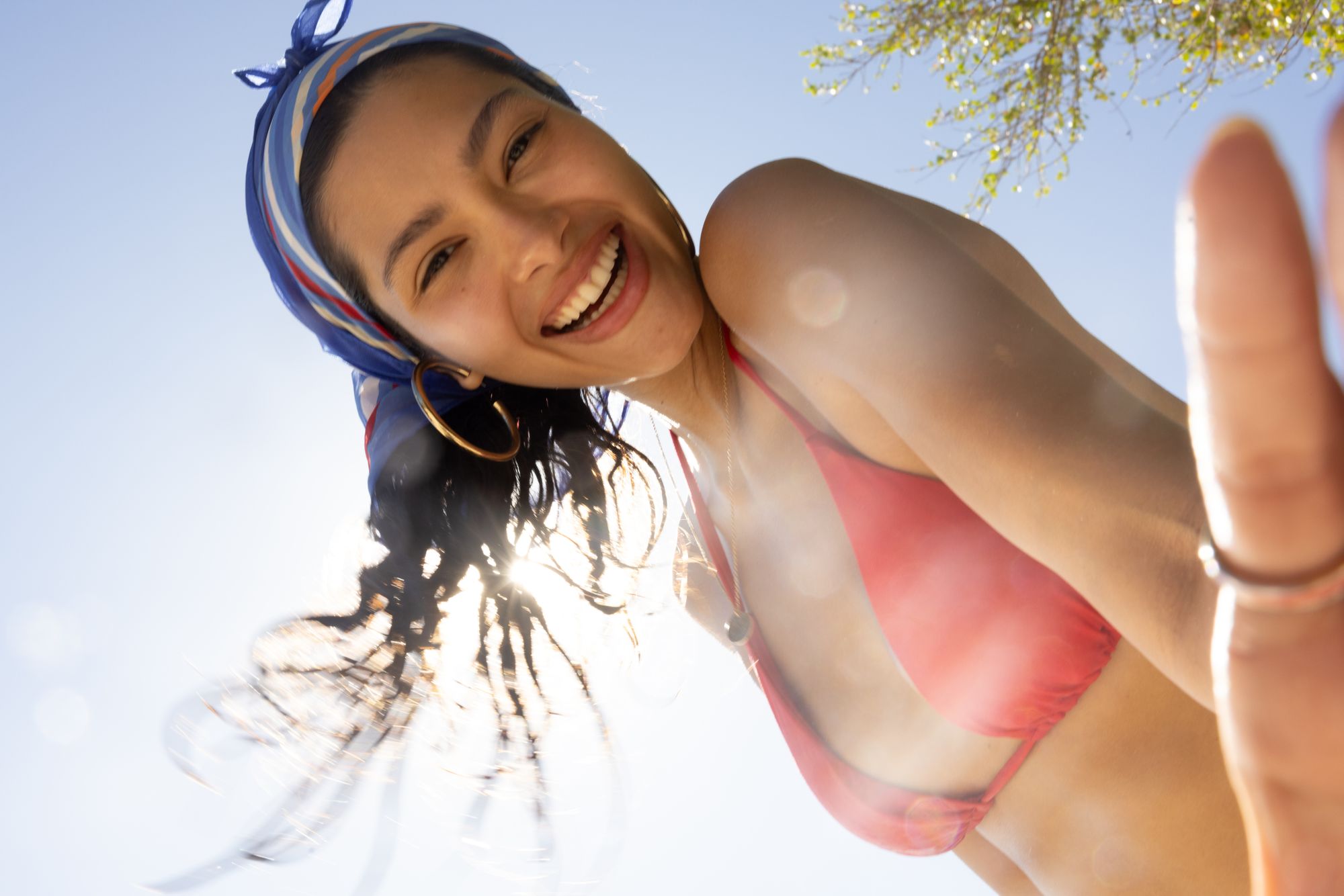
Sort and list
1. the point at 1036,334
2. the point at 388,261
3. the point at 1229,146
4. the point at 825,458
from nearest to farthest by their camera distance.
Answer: the point at 1229,146, the point at 1036,334, the point at 825,458, the point at 388,261

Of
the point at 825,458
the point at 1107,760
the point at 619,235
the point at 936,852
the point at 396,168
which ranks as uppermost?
the point at 396,168

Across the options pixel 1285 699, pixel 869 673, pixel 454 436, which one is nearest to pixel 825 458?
pixel 869 673

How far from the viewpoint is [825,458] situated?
5.91 ft

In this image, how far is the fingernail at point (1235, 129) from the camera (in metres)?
0.43

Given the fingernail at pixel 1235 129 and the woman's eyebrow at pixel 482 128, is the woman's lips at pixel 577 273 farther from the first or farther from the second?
the fingernail at pixel 1235 129

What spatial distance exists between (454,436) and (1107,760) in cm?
166

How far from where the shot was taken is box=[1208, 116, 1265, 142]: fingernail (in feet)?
1.43

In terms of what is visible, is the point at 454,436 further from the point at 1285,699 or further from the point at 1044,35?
the point at 1044,35

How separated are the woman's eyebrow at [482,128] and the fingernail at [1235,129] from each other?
1677 mm

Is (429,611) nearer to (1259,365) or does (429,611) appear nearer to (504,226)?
(504,226)

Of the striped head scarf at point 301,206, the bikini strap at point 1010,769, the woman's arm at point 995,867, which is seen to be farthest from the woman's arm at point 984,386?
the woman's arm at point 995,867

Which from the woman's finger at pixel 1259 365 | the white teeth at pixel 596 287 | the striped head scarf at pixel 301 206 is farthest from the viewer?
the striped head scarf at pixel 301 206

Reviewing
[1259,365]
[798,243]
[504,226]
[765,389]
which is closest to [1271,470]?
[1259,365]

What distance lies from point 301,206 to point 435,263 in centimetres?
43
